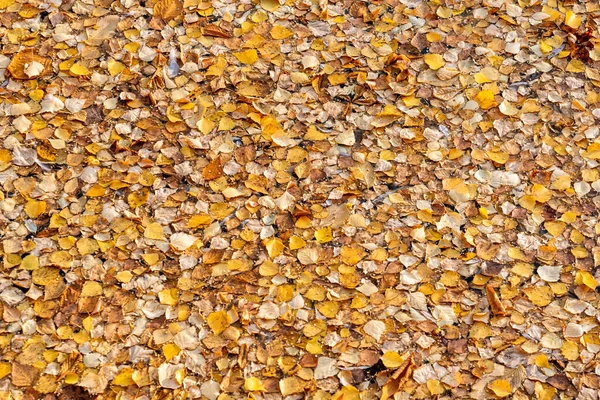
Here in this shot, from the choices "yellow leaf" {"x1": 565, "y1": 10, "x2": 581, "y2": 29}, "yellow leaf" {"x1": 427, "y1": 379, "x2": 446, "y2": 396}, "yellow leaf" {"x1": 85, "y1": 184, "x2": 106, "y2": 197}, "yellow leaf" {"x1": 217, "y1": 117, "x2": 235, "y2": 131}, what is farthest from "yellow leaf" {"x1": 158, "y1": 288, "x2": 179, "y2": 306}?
"yellow leaf" {"x1": 565, "y1": 10, "x2": 581, "y2": 29}

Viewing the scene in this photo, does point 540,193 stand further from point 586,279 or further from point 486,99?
point 486,99

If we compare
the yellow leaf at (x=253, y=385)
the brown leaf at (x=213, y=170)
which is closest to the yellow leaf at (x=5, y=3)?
the brown leaf at (x=213, y=170)

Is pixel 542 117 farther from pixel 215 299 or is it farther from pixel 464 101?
pixel 215 299

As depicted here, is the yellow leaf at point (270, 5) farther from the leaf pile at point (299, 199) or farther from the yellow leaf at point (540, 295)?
the yellow leaf at point (540, 295)

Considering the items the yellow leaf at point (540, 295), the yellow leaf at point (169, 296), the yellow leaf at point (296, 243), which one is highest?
the yellow leaf at point (296, 243)

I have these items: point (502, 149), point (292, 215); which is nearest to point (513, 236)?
point (502, 149)

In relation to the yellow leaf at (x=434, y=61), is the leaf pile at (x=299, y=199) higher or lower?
lower
